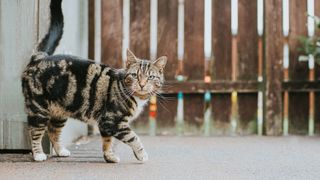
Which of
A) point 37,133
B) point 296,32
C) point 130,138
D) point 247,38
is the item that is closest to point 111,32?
point 247,38

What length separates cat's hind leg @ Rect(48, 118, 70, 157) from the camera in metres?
4.38

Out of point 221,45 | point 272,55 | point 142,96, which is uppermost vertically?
point 221,45

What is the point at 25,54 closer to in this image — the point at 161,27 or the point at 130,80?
the point at 130,80

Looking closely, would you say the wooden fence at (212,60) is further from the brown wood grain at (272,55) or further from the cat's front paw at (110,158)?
the cat's front paw at (110,158)

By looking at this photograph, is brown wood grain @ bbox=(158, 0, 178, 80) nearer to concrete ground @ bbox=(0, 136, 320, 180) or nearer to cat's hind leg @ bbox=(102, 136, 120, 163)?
concrete ground @ bbox=(0, 136, 320, 180)

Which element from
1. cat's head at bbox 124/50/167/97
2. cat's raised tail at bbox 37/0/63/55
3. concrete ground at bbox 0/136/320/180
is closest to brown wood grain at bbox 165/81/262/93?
concrete ground at bbox 0/136/320/180

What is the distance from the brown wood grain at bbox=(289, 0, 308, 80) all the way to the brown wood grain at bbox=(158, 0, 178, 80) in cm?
119

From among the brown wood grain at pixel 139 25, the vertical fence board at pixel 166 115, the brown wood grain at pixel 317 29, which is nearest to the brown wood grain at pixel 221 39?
the vertical fence board at pixel 166 115

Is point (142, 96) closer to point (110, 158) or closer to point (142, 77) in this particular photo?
point (142, 77)

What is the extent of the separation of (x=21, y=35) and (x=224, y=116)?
99.1 inches

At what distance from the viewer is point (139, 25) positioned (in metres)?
6.19

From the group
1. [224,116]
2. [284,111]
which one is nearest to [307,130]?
[284,111]

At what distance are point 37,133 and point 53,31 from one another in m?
0.78

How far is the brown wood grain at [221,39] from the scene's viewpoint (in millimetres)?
6172
